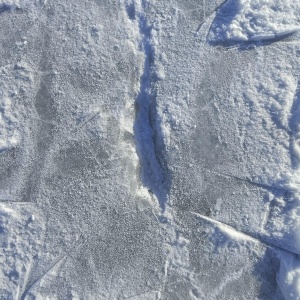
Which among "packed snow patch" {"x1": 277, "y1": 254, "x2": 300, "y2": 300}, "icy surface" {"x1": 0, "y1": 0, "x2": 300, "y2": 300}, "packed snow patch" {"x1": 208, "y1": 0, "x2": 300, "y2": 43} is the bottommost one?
"packed snow patch" {"x1": 277, "y1": 254, "x2": 300, "y2": 300}

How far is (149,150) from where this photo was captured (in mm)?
2045

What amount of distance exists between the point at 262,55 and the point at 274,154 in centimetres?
53

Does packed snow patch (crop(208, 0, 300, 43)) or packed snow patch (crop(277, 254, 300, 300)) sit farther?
packed snow patch (crop(208, 0, 300, 43))

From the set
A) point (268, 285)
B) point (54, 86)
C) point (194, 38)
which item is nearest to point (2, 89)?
point (54, 86)

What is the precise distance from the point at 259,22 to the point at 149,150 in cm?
89

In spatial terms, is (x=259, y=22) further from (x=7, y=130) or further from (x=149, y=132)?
(x=7, y=130)

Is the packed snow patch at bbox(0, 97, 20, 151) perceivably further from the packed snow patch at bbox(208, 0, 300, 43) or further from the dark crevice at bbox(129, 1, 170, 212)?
the packed snow patch at bbox(208, 0, 300, 43)

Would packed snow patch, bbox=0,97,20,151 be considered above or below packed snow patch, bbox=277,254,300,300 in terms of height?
above

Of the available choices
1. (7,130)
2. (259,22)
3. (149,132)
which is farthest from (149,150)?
(259,22)

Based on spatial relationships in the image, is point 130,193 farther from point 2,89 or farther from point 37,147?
point 2,89

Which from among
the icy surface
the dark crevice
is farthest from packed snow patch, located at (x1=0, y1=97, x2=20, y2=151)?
the dark crevice

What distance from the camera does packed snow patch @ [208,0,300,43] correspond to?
2.05 meters

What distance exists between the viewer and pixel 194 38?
2.09 m

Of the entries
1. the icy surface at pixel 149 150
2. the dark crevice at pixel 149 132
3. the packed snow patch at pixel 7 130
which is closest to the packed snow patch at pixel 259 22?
the icy surface at pixel 149 150
